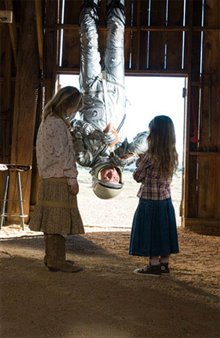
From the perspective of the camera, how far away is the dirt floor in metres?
2.03

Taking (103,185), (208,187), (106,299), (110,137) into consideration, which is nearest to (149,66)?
(110,137)

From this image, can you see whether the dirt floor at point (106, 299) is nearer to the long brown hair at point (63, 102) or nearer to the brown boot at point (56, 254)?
the brown boot at point (56, 254)

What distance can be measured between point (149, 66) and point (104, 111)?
1.45m

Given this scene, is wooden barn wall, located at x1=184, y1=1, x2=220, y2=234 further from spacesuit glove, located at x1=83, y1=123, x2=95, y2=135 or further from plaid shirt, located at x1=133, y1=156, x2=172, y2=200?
plaid shirt, located at x1=133, y1=156, x2=172, y2=200

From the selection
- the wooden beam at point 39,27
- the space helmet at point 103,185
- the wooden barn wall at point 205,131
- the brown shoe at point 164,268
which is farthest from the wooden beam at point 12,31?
the brown shoe at point 164,268

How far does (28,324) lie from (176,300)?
0.84m

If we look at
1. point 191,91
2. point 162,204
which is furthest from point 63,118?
point 191,91

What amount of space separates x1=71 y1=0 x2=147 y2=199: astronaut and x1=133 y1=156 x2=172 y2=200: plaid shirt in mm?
2325

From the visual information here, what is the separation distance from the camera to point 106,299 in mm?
2510

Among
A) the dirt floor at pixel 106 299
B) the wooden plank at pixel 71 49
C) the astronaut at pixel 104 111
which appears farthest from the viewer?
the wooden plank at pixel 71 49

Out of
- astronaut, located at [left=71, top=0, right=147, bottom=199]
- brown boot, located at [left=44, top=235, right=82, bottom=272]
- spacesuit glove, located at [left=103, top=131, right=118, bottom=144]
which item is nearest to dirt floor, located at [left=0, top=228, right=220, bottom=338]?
brown boot, located at [left=44, top=235, right=82, bottom=272]

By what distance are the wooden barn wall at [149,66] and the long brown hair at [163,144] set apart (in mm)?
3718

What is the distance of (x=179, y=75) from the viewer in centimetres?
713

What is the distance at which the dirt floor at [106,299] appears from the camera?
203cm
